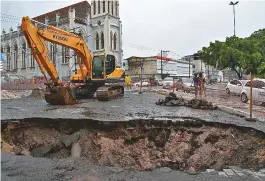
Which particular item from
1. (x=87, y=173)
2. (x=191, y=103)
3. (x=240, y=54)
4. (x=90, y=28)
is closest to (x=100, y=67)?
(x=191, y=103)

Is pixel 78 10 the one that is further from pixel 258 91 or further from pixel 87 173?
pixel 87 173

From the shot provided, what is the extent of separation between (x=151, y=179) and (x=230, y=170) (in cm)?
158

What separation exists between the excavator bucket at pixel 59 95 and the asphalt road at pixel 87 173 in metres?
7.92

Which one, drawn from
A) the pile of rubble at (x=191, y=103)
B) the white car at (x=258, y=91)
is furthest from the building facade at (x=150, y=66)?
the pile of rubble at (x=191, y=103)

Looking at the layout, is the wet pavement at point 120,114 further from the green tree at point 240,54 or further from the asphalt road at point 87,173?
the green tree at point 240,54

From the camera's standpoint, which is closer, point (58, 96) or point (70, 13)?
point (58, 96)

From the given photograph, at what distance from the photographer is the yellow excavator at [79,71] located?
11492mm

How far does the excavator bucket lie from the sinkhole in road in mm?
5030

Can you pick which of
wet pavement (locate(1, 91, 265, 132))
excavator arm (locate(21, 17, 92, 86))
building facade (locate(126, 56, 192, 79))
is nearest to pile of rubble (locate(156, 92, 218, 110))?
wet pavement (locate(1, 91, 265, 132))

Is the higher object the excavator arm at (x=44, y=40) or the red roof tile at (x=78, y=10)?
the red roof tile at (x=78, y=10)

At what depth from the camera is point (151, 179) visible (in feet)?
13.5

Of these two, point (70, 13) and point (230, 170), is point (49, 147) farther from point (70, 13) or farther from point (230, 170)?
point (70, 13)

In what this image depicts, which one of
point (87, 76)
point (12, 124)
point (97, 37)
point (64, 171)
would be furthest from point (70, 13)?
point (64, 171)

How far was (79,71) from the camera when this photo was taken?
1585cm
